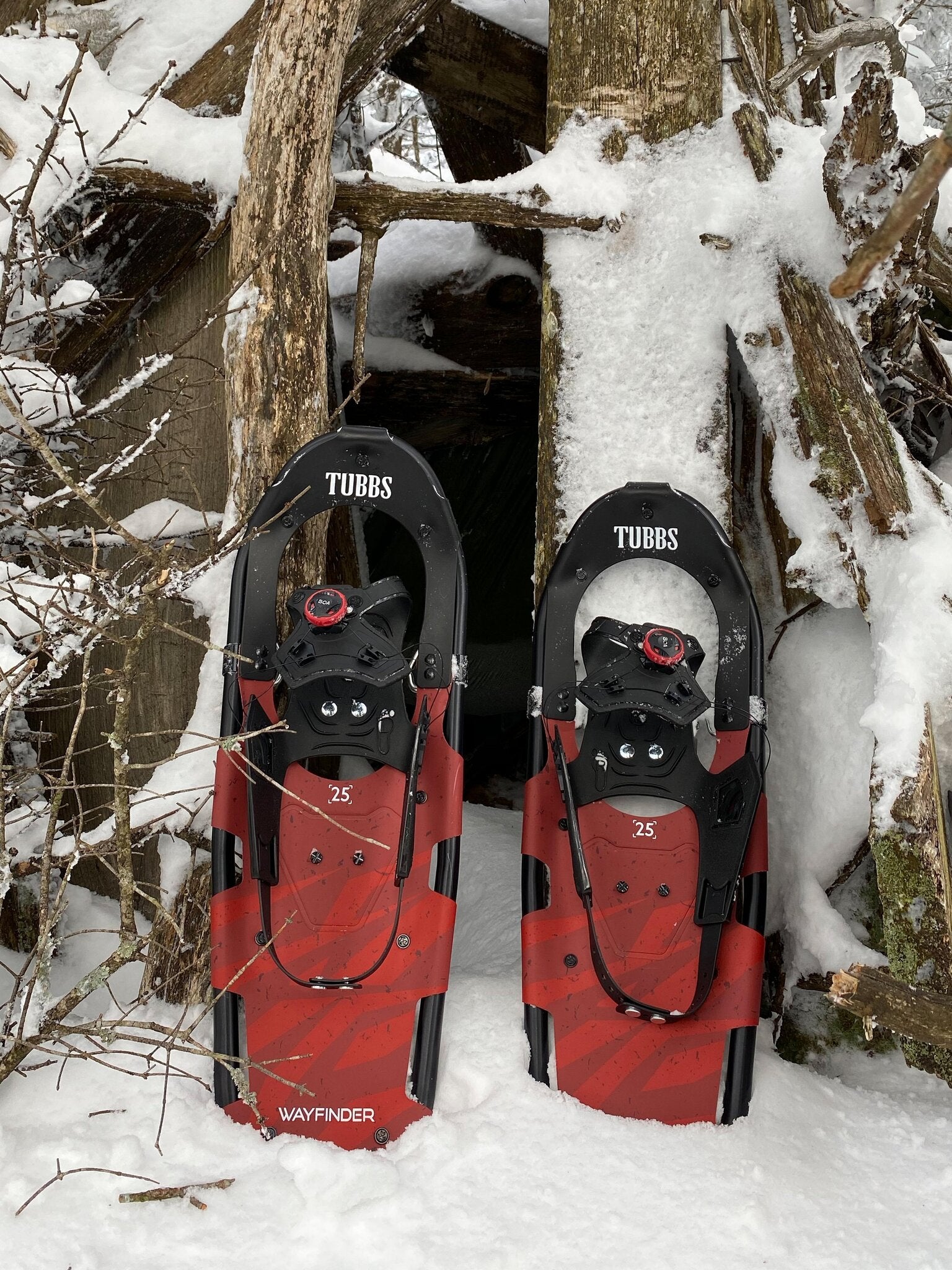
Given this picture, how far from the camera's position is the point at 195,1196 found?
6.10ft

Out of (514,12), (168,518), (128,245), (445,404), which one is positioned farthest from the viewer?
(445,404)

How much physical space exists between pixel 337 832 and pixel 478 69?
279 cm

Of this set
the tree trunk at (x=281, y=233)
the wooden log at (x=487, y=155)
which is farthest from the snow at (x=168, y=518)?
the wooden log at (x=487, y=155)

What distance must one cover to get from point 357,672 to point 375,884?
513 mm

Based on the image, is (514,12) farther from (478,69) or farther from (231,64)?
(231,64)

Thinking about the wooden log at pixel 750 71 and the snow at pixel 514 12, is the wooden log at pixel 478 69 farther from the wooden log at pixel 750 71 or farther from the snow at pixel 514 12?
the wooden log at pixel 750 71

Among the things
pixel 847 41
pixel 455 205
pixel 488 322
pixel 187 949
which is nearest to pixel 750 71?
pixel 847 41

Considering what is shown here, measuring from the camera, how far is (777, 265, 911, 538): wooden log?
2.47 metres

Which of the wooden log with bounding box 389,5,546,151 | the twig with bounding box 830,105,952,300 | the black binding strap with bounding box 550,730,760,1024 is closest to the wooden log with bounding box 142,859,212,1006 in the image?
the black binding strap with bounding box 550,730,760,1024

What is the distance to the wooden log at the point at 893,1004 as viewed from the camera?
1948 mm

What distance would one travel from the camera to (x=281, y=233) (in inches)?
102

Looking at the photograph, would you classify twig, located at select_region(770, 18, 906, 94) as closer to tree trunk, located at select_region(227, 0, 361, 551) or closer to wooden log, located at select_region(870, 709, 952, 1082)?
tree trunk, located at select_region(227, 0, 361, 551)

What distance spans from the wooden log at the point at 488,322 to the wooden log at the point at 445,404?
0.07m

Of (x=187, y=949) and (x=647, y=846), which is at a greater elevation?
(x=647, y=846)
